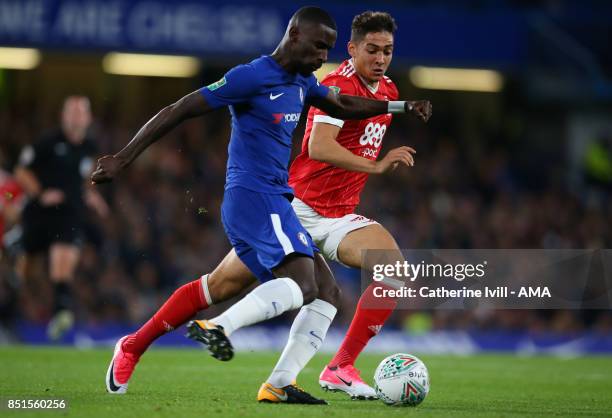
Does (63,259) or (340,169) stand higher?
(340,169)

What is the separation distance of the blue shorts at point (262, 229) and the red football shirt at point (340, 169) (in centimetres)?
108

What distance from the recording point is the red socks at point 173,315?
6.21 metres

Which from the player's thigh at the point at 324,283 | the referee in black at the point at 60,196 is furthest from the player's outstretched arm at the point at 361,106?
the referee in black at the point at 60,196

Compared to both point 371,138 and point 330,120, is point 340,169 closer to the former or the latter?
point 371,138

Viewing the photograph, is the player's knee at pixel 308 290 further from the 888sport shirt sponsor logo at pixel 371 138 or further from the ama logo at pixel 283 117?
the 888sport shirt sponsor logo at pixel 371 138

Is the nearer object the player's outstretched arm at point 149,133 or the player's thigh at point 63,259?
the player's outstretched arm at point 149,133

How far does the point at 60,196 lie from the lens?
11562mm

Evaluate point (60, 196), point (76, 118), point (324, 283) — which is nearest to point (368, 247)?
point (324, 283)

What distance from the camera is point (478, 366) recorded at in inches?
439

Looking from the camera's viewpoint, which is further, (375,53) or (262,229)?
(375,53)

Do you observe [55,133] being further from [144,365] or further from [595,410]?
[595,410]

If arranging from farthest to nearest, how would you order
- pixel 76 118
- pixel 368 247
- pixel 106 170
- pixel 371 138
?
1. pixel 76 118
2. pixel 371 138
3. pixel 368 247
4. pixel 106 170

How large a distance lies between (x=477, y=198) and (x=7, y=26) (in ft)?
26.4

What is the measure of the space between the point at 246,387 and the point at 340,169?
170cm
